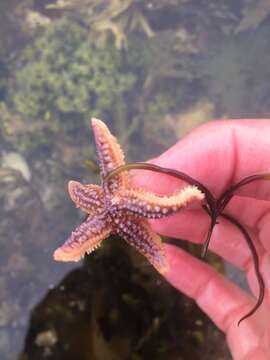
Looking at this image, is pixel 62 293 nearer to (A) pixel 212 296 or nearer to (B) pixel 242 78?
(A) pixel 212 296

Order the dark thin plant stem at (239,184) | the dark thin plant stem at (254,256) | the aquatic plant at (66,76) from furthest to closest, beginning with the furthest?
the aquatic plant at (66,76) < the dark thin plant stem at (254,256) < the dark thin plant stem at (239,184)

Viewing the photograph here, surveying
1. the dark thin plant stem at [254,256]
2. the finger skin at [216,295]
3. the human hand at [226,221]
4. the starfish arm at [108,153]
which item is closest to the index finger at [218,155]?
the human hand at [226,221]

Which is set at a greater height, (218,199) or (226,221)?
(218,199)

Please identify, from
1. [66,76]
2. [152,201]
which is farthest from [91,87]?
[152,201]

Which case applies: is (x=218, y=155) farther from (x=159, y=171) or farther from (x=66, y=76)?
(x=66, y=76)

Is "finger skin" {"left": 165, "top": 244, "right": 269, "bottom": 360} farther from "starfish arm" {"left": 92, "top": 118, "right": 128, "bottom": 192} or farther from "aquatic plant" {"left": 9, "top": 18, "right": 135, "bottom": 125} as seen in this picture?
"aquatic plant" {"left": 9, "top": 18, "right": 135, "bottom": 125}

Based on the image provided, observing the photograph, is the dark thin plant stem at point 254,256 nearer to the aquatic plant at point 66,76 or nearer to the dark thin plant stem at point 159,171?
the dark thin plant stem at point 159,171

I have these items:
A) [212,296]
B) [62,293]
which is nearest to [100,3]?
[62,293]
